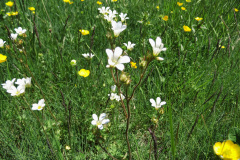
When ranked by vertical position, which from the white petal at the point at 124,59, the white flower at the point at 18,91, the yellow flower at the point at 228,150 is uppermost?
the white flower at the point at 18,91

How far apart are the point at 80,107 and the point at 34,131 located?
0.48 m

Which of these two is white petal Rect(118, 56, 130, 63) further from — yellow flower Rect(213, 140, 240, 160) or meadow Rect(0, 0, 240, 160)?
yellow flower Rect(213, 140, 240, 160)

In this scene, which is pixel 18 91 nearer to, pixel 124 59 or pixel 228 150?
pixel 124 59

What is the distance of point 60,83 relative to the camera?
2.25 m

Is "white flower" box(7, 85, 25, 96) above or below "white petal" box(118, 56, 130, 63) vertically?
above

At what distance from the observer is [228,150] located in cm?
134

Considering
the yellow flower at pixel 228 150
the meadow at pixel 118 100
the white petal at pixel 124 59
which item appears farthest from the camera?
the meadow at pixel 118 100

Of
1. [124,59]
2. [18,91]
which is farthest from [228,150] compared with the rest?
[18,91]

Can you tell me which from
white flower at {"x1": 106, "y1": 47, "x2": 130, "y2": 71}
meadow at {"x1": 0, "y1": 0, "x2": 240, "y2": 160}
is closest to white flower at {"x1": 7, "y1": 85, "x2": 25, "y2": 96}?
meadow at {"x1": 0, "y1": 0, "x2": 240, "y2": 160}

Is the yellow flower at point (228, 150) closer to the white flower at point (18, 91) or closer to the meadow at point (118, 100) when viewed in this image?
the meadow at point (118, 100)

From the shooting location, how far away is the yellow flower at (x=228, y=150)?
1315mm

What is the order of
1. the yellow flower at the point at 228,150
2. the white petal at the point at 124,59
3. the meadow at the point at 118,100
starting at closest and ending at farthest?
1. the white petal at the point at 124,59
2. the yellow flower at the point at 228,150
3. the meadow at the point at 118,100

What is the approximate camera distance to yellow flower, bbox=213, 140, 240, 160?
4.31 ft

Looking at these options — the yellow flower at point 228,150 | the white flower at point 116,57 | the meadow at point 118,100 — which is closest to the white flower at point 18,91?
the meadow at point 118,100
